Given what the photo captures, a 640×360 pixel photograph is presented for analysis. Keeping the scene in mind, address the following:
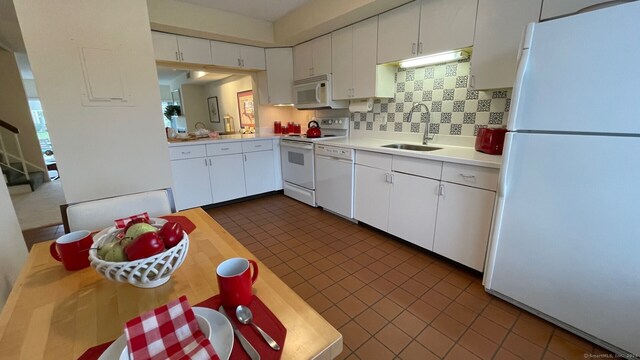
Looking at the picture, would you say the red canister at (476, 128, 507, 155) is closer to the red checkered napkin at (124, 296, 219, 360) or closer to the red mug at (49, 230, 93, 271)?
the red checkered napkin at (124, 296, 219, 360)

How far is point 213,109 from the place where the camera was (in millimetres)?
7453

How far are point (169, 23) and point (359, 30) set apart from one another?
6.45ft

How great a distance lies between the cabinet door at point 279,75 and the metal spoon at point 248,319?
3.47 meters

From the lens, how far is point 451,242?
1.97 m

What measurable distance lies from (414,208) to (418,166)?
36cm

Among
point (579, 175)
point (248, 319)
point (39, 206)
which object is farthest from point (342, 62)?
point (39, 206)

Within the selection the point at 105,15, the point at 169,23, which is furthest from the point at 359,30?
the point at 105,15

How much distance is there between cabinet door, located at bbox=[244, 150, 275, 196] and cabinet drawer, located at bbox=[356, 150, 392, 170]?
5.01 ft

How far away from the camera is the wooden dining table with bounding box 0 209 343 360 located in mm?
584

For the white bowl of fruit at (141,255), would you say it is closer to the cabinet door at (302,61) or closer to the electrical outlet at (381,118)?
the electrical outlet at (381,118)

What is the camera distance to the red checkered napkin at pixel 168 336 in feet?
1.69

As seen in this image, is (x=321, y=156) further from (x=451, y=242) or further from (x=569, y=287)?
(x=569, y=287)

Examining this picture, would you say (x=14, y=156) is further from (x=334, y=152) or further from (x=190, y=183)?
(x=334, y=152)

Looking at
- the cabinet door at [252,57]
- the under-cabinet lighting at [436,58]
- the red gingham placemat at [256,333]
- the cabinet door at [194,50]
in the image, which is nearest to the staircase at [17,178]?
the cabinet door at [194,50]
